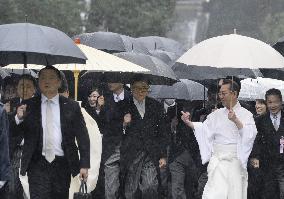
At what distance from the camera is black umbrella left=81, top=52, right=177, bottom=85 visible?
1086 centimetres

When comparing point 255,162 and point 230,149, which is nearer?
point 230,149

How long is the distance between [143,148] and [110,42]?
5.69 metres

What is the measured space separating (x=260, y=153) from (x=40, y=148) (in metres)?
3.91

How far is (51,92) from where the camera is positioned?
332 inches

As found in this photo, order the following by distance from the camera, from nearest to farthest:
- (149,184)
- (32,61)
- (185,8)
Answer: (32,61) < (149,184) < (185,8)

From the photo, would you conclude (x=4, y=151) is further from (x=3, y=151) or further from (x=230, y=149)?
(x=230, y=149)

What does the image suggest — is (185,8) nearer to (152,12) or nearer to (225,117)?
(152,12)

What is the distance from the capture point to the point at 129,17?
3625cm

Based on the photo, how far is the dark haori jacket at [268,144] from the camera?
11125 millimetres

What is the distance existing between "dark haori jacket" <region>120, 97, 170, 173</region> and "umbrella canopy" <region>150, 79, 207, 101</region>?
2009 mm

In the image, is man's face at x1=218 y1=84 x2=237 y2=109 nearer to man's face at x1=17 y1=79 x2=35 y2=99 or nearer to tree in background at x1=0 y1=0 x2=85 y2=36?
man's face at x1=17 y1=79 x2=35 y2=99

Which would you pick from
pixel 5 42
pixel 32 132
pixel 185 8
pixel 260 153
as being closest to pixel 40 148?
pixel 32 132

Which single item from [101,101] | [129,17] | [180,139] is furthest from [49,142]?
[129,17]

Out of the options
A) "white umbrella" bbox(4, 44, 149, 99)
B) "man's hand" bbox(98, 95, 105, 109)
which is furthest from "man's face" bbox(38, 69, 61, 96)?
"man's hand" bbox(98, 95, 105, 109)
